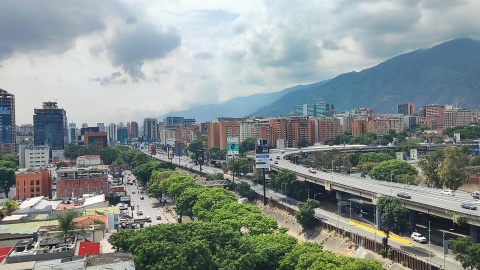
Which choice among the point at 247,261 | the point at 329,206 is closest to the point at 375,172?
the point at 329,206

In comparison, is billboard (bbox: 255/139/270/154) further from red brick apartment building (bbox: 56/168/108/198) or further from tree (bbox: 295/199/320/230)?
red brick apartment building (bbox: 56/168/108/198)

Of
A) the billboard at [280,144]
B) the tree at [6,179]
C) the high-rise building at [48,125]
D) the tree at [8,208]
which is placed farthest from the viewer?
the high-rise building at [48,125]

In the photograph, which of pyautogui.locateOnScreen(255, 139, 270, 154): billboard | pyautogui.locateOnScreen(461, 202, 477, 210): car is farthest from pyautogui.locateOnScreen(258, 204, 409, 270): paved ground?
pyautogui.locateOnScreen(255, 139, 270, 154): billboard

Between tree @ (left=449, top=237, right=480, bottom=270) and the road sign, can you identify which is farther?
the road sign

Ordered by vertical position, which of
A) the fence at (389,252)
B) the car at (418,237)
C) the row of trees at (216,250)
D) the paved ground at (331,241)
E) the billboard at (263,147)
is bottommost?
the paved ground at (331,241)

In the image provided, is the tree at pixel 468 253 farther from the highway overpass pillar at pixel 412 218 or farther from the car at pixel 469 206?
the highway overpass pillar at pixel 412 218

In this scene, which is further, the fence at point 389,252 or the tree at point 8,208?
the tree at point 8,208

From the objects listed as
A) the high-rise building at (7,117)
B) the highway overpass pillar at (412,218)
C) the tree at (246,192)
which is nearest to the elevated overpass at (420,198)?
the highway overpass pillar at (412,218)
